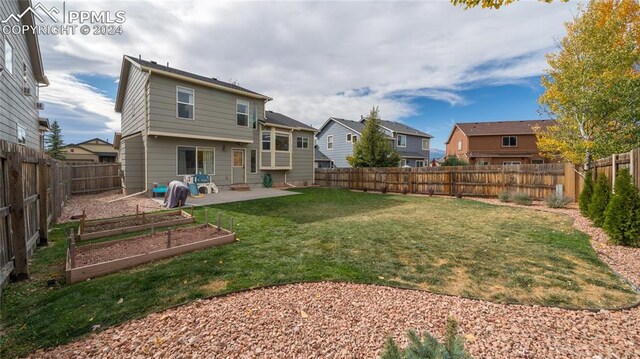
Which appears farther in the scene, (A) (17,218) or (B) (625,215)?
(B) (625,215)

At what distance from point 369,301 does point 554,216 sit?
8.54 meters

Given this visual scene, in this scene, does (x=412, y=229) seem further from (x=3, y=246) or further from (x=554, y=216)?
(x=3, y=246)

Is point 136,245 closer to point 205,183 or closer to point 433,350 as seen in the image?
point 433,350

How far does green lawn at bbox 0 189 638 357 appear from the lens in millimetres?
2832

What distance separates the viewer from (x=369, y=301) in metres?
2.97

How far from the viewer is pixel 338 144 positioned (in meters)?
30.5

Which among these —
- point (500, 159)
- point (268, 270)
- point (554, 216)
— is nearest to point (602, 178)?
point (554, 216)

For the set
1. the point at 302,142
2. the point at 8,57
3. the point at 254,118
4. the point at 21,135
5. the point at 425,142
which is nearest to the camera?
the point at 8,57

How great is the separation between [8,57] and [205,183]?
24.6ft

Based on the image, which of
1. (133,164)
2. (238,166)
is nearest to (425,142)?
(238,166)

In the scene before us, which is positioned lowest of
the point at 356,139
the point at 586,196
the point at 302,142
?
the point at 586,196

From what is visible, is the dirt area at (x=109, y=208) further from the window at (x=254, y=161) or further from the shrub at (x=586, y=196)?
the shrub at (x=586, y=196)

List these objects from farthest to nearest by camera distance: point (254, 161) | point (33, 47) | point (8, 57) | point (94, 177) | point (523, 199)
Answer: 1. point (254, 161)
2. point (94, 177)
3. point (523, 199)
4. point (33, 47)
5. point (8, 57)

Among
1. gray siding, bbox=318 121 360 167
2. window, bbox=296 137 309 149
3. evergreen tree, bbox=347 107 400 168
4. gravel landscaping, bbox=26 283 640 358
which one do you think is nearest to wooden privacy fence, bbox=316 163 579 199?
evergreen tree, bbox=347 107 400 168
